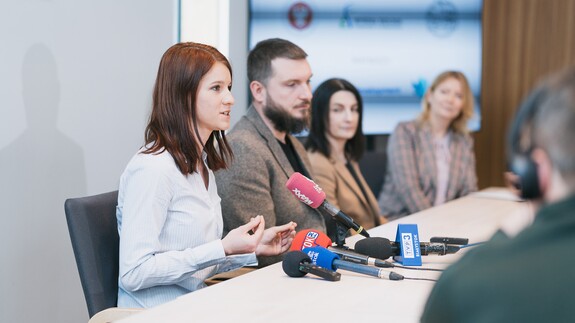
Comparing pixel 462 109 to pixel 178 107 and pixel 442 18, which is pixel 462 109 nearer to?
pixel 442 18

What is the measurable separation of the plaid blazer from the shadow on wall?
2041 millimetres

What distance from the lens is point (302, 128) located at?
10.7 feet

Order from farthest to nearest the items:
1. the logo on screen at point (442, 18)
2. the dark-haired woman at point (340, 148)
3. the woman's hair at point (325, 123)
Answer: the logo on screen at point (442, 18) < the woman's hair at point (325, 123) < the dark-haired woman at point (340, 148)

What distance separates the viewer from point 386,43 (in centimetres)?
552

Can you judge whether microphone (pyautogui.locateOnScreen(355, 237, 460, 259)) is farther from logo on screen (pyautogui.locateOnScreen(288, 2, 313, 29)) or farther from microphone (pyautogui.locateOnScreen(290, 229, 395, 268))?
logo on screen (pyautogui.locateOnScreen(288, 2, 313, 29))

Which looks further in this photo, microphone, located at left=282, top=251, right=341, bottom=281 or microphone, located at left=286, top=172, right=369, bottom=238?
microphone, located at left=286, top=172, right=369, bottom=238

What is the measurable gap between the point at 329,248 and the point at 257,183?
23.1 inches

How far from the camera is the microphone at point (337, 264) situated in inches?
86.7

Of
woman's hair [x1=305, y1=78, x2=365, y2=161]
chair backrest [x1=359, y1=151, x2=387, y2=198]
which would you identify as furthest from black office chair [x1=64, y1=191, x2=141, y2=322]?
chair backrest [x1=359, y1=151, x2=387, y2=198]

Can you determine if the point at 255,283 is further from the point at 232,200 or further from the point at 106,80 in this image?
the point at 106,80

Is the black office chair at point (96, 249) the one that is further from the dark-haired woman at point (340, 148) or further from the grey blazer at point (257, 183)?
the dark-haired woman at point (340, 148)

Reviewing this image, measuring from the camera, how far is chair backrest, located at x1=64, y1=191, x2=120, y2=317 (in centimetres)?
220

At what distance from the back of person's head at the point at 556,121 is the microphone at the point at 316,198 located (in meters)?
1.51

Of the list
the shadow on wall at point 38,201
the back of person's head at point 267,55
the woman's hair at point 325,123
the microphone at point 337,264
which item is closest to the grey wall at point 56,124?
the shadow on wall at point 38,201
